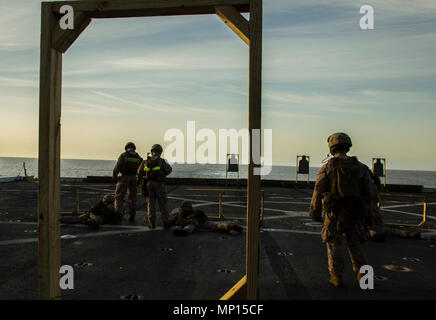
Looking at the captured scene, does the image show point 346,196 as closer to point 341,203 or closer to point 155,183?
point 341,203

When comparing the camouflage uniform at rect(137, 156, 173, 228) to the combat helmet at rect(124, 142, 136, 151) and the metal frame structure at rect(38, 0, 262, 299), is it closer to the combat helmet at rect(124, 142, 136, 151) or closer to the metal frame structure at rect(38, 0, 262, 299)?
the combat helmet at rect(124, 142, 136, 151)

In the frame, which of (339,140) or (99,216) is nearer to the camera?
(339,140)

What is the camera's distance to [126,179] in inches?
327

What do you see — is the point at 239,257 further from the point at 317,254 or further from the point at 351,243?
the point at 351,243

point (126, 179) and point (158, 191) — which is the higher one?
point (126, 179)

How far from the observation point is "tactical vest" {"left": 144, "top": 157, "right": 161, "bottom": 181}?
7441 millimetres

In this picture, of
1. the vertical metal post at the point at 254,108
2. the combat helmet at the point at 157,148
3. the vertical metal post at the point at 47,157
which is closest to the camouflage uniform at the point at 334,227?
the vertical metal post at the point at 254,108

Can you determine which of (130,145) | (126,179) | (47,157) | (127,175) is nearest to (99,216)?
(126,179)

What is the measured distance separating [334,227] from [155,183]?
4748 millimetres

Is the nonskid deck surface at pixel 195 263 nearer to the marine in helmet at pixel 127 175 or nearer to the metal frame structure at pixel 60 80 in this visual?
the marine in helmet at pixel 127 175

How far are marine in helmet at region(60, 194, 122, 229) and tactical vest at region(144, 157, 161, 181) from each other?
1.44 m

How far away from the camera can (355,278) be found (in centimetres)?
434
